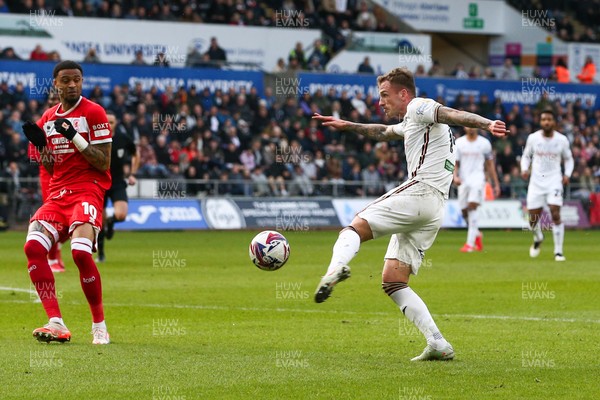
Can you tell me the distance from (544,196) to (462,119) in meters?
14.0

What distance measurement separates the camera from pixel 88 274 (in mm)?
9922

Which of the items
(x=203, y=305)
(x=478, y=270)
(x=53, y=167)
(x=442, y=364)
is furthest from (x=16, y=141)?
(x=442, y=364)

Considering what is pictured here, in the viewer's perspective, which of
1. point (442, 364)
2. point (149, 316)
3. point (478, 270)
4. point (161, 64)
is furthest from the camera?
point (161, 64)

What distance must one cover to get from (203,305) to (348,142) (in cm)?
2387

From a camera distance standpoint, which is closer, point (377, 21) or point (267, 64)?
point (267, 64)

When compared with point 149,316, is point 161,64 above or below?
above

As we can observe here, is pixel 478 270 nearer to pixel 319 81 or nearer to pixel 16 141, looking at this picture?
pixel 16 141

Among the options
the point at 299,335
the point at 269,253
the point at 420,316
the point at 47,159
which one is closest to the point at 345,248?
the point at 420,316

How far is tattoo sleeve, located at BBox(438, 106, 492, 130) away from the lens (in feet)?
27.3

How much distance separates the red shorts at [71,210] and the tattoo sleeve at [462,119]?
10.2 ft

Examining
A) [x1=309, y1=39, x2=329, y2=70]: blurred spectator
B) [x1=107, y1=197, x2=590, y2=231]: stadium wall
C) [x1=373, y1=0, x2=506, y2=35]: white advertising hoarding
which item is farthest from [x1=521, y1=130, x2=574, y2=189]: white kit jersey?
[x1=373, y1=0, x2=506, y2=35]: white advertising hoarding

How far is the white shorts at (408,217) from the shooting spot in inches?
353

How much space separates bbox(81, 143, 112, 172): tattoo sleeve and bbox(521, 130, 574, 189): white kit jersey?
40.7 ft

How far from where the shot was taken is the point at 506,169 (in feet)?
125
